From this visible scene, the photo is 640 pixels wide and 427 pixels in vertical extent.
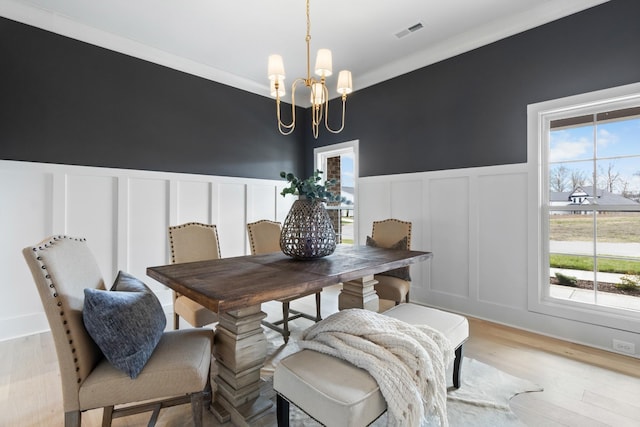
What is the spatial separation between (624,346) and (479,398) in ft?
5.01

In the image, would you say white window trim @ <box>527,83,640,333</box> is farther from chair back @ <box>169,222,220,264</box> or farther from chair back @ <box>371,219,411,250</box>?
chair back @ <box>169,222,220,264</box>

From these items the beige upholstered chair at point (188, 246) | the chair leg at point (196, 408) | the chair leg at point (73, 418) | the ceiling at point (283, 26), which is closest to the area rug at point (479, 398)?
the chair leg at point (196, 408)

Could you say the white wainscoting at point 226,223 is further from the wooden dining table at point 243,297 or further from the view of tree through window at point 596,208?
the wooden dining table at point 243,297

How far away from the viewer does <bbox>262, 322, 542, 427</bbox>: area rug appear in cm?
160

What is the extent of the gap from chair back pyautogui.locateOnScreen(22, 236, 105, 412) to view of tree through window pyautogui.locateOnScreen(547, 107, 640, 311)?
347 cm

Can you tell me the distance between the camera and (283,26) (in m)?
2.96

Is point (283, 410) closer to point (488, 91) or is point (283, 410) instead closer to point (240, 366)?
point (240, 366)

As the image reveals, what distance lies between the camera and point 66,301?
1.15 m

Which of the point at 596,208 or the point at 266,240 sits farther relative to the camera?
the point at 266,240

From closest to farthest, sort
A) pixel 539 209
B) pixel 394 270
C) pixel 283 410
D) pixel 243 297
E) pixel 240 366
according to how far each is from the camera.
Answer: pixel 243 297
pixel 283 410
pixel 240 366
pixel 539 209
pixel 394 270

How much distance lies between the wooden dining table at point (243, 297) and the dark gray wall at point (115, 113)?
2.11 m

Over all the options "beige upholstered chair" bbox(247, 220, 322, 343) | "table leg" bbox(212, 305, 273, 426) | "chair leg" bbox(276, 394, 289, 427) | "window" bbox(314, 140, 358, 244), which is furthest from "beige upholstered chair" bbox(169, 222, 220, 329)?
"window" bbox(314, 140, 358, 244)

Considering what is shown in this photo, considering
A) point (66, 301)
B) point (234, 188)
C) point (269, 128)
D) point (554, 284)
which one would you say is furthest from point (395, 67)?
point (66, 301)

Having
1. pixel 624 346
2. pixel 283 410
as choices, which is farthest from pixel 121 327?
pixel 624 346
